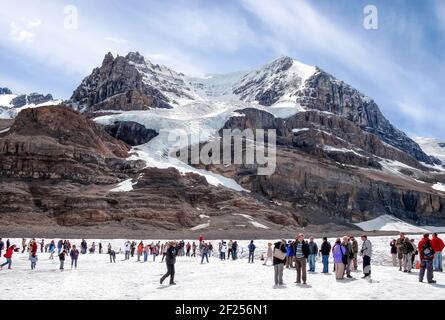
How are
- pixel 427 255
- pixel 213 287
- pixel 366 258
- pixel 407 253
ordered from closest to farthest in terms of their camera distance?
pixel 213 287
pixel 427 255
pixel 366 258
pixel 407 253

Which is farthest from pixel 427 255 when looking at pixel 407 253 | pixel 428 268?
Result: pixel 407 253

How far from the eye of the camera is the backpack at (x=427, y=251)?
688 inches

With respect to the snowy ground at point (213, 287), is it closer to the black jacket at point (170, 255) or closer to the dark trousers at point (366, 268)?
the dark trousers at point (366, 268)

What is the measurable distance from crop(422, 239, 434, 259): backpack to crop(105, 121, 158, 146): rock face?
135487 millimetres

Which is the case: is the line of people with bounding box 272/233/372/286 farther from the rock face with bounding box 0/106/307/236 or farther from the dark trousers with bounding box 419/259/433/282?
the rock face with bounding box 0/106/307/236

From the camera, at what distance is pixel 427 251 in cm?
1755

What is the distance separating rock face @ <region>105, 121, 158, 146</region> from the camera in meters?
150

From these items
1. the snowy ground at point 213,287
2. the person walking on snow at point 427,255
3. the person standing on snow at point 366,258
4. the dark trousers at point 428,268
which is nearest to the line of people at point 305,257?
the person standing on snow at point 366,258

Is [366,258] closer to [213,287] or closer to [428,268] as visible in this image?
[428,268]

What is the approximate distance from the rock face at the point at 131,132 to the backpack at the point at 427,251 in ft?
445

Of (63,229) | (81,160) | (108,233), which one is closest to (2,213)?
(63,229)

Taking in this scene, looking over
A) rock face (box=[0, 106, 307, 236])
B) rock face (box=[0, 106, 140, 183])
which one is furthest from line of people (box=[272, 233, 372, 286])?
rock face (box=[0, 106, 140, 183])

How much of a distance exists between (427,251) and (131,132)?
139297 millimetres
